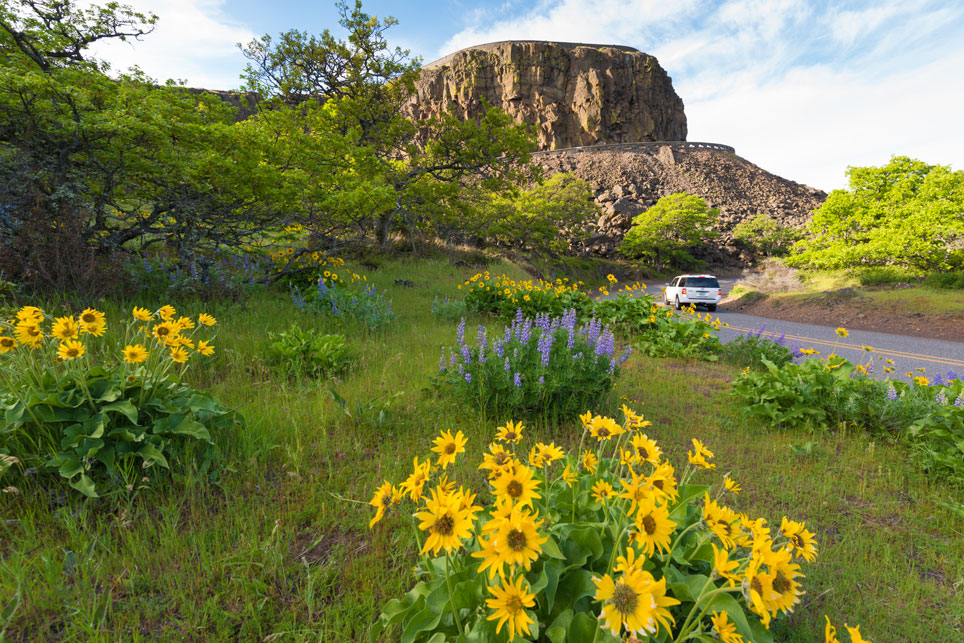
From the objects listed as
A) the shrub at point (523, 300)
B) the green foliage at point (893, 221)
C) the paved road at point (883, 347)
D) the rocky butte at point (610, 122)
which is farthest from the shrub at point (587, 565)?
the rocky butte at point (610, 122)

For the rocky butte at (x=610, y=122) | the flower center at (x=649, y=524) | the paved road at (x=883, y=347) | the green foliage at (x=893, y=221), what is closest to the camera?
the flower center at (x=649, y=524)

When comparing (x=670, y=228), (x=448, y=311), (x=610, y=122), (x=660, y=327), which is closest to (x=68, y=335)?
(x=448, y=311)

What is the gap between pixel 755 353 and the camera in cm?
624

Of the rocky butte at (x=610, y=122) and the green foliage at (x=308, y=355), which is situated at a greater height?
the rocky butte at (x=610, y=122)

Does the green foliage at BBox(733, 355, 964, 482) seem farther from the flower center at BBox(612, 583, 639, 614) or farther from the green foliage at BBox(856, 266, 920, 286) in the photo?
the green foliage at BBox(856, 266, 920, 286)

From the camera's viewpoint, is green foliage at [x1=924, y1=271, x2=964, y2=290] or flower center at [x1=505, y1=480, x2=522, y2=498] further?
green foliage at [x1=924, y1=271, x2=964, y2=290]

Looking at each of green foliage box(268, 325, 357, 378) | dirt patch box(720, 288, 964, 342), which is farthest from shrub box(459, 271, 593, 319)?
dirt patch box(720, 288, 964, 342)

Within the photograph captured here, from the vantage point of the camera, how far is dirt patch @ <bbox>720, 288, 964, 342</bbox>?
448 inches

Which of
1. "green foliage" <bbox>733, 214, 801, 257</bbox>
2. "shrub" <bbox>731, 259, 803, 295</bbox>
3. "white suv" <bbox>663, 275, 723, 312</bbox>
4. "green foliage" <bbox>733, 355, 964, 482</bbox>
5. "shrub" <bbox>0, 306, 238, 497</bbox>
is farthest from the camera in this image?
"green foliage" <bbox>733, 214, 801, 257</bbox>

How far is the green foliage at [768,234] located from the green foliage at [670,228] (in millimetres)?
5638

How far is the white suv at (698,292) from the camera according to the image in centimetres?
1616

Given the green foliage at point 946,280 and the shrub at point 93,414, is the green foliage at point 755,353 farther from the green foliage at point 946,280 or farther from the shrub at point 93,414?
the green foliage at point 946,280

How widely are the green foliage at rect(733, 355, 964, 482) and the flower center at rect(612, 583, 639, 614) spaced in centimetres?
366

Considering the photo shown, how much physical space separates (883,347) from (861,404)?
809 cm
